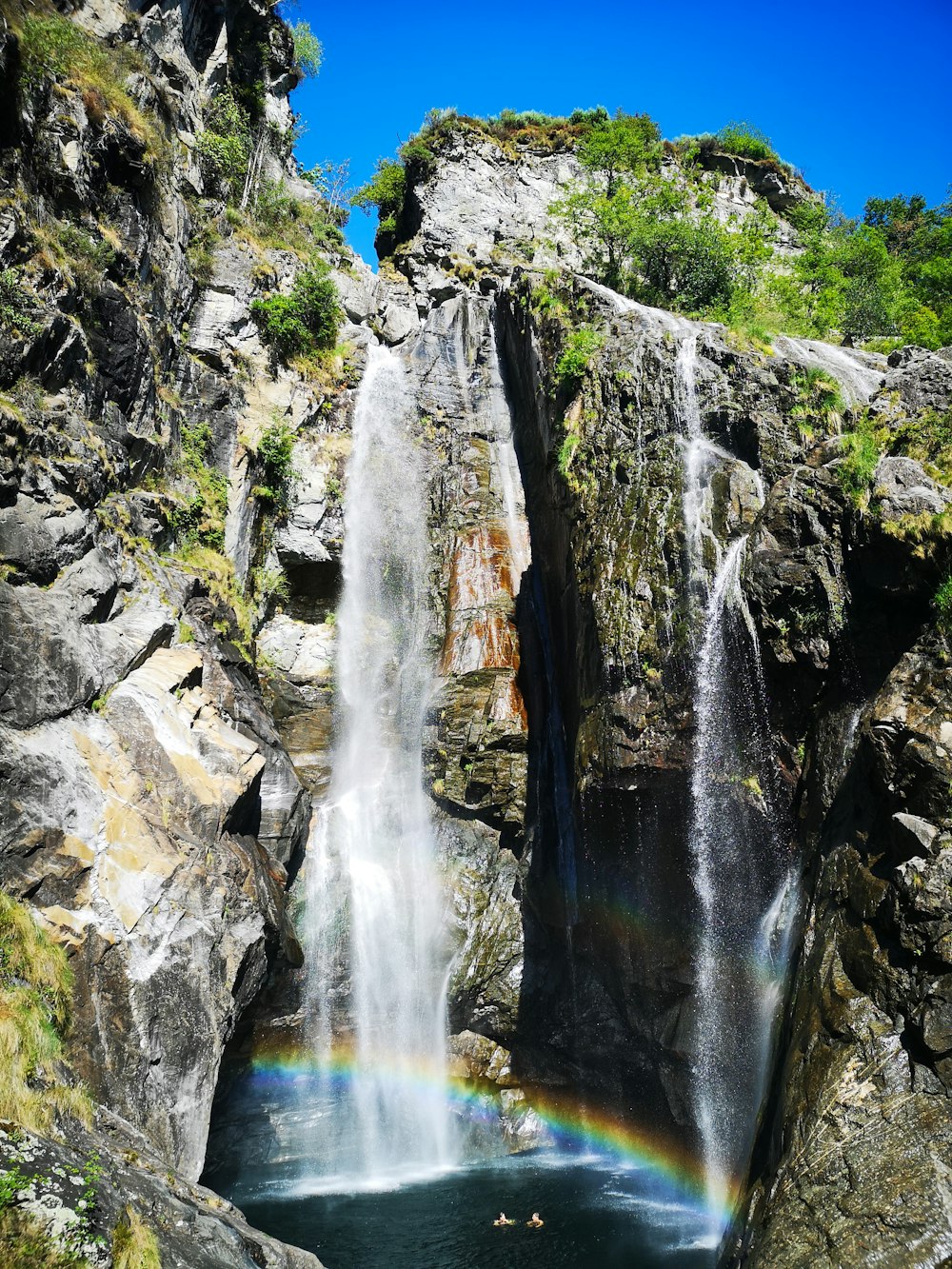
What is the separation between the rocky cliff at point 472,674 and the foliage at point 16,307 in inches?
3.3

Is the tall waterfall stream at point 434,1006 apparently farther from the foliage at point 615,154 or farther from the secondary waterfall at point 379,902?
the foliage at point 615,154

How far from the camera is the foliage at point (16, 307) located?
539 inches

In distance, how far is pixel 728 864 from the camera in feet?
48.0

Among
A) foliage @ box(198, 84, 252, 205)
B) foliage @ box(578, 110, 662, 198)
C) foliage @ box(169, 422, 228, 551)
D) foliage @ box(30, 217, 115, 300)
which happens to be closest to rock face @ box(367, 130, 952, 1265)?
foliage @ box(169, 422, 228, 551)

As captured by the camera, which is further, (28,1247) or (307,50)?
(307,50)

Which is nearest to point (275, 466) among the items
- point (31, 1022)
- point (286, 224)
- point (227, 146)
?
point (286, 224)

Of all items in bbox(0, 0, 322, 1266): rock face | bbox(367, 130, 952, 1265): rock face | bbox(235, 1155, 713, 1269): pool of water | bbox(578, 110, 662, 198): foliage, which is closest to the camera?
bbox(367, 130, 952, 1265): rock face

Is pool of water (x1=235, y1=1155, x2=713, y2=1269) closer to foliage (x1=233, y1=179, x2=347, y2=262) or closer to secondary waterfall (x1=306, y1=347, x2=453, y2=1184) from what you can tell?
secondary waterfall (x1=306, y1=347, x2=453, y2=1184)

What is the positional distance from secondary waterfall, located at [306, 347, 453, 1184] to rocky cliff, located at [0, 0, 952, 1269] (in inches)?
23.5

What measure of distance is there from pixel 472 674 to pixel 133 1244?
15.5 meters

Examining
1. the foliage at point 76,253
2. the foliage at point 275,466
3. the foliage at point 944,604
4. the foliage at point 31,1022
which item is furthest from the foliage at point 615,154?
the foliage at point 31,1022

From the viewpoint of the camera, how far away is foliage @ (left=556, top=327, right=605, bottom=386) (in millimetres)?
19797

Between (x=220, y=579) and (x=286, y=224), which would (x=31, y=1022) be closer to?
(x=220, y=579)

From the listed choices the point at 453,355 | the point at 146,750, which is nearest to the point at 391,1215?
the point at 146,750
